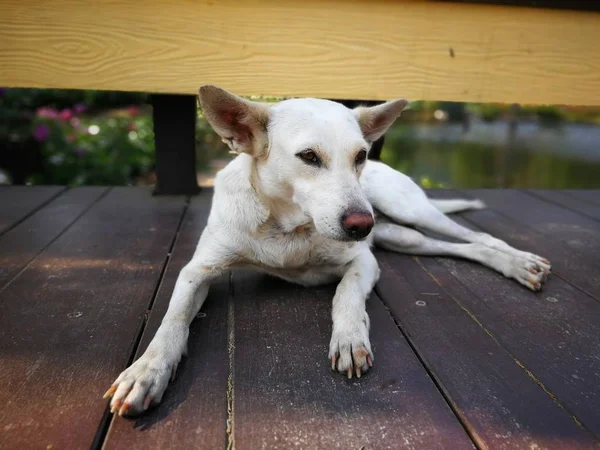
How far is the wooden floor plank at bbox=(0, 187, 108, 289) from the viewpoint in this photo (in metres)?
2.10

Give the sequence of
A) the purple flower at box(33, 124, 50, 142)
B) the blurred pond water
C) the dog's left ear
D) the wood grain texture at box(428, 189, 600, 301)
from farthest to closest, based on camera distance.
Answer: the blurred pond water < the purple flower at box(33, 124, 50, 142) < the wood grain texture at box(428, 189, 600, 301) < the dog's left ear

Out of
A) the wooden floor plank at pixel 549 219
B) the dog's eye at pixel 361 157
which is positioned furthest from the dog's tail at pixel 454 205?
the dog's eye at pixel 361 157

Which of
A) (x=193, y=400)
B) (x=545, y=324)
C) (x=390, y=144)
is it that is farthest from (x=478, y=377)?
(x=390, y=144)

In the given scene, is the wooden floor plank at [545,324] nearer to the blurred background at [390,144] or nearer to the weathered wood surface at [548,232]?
the weathered wood surface at [548,232]

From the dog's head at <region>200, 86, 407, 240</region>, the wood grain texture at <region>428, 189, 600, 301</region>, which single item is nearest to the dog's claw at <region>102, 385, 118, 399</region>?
the dog's head at <region>200, 86, 407, 240</region>

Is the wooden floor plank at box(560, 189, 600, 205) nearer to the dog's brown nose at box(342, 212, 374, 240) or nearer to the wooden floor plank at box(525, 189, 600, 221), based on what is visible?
the wooden floor plank at box(525, 189, 600, 221)

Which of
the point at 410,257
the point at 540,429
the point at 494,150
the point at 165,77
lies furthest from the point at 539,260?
the point at 494,150

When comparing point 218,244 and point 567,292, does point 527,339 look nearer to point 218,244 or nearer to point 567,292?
point 567,292

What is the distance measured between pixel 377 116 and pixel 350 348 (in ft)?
3.13

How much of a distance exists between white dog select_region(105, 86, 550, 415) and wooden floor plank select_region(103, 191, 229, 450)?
0.15 feet

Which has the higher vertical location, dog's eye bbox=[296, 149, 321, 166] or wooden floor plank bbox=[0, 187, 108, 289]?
dog's eye bbox=[296, 149, 321, 166]

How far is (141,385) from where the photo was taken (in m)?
1.23

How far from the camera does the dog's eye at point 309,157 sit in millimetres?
1619

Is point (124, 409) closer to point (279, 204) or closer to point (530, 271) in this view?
point (279, 204)
